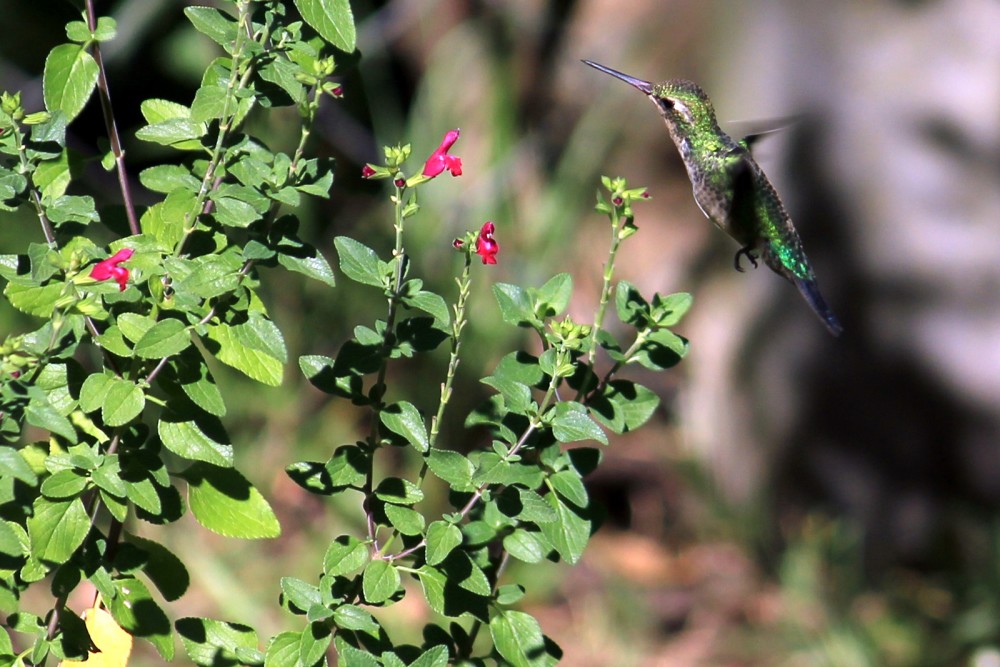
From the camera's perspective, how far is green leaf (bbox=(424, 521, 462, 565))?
1.09 meters

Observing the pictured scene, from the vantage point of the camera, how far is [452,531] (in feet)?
3.70

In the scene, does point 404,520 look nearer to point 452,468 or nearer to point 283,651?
point 452,468

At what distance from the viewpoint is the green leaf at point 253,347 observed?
1.15 metres

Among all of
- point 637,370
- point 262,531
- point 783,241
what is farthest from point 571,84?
point 262,531

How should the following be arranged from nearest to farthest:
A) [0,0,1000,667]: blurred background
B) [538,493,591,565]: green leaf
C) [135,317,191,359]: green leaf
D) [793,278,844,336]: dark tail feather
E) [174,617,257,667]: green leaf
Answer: [135,317,191,359]: green leaf, [538,493,591,565]: green leaf, [174,617,257,667]: green leaf, [793,278,844,336]: dark tail feather, [0,0,1000,667]: blurred background

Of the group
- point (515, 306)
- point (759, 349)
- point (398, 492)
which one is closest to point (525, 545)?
point (398, 492)

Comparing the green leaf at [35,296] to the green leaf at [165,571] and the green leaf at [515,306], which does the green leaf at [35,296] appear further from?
the green leaf at [515,306]

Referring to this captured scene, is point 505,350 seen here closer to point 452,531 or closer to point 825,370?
point 825,370

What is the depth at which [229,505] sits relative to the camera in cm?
128

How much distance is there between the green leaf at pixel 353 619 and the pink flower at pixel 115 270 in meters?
0.39

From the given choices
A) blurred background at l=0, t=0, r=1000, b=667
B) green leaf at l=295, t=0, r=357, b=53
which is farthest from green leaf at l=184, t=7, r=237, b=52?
blurred background at l=0, t=0, r=1000, b=667

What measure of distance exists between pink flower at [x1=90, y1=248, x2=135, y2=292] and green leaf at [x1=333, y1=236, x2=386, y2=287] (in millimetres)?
210

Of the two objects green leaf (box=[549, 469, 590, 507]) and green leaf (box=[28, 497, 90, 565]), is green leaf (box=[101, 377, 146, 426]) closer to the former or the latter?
green leaf (box=[28, 497, 90, 565])

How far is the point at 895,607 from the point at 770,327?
1.16 meters
